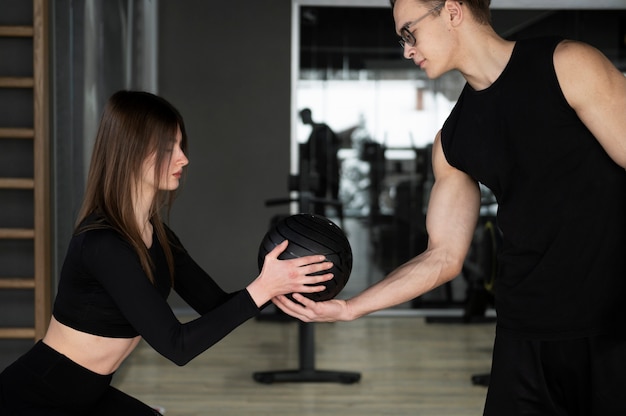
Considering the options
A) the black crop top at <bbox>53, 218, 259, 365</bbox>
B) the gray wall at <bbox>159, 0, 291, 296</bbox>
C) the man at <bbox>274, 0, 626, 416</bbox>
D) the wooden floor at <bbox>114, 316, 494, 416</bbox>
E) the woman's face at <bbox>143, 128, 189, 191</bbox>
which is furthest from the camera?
the gray wall at <bbox>159, 0, 291, 296</bbox>

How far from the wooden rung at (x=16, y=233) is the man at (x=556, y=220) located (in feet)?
7.36

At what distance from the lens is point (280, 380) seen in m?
4.60

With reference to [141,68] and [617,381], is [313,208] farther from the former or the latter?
[617,381]

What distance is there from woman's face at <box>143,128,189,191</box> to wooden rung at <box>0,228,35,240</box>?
159cm

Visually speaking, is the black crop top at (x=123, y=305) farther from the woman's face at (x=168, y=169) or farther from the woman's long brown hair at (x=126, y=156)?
the woman's face at (x=168, y=169)

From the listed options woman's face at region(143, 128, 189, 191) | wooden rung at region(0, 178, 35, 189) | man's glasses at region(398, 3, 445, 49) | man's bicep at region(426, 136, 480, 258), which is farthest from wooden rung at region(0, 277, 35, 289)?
man's glasses at region(398, 3, 445, 49)

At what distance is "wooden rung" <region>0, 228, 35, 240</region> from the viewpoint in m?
3.53

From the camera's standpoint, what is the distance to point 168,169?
2.15 m

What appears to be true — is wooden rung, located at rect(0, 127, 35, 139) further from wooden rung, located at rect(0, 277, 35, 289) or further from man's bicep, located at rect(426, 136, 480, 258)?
man's bicep, located at rect(426, 136, 480, 258)

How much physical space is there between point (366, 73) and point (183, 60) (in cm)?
148

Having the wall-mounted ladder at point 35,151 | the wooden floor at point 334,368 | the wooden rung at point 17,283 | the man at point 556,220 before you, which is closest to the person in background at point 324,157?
the wooden floor at point 334,368

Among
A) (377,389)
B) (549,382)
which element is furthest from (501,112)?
(377,389)

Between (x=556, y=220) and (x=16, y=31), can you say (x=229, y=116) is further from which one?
(x=556, y=220)

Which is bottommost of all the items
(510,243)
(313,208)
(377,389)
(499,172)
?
(377,389)
